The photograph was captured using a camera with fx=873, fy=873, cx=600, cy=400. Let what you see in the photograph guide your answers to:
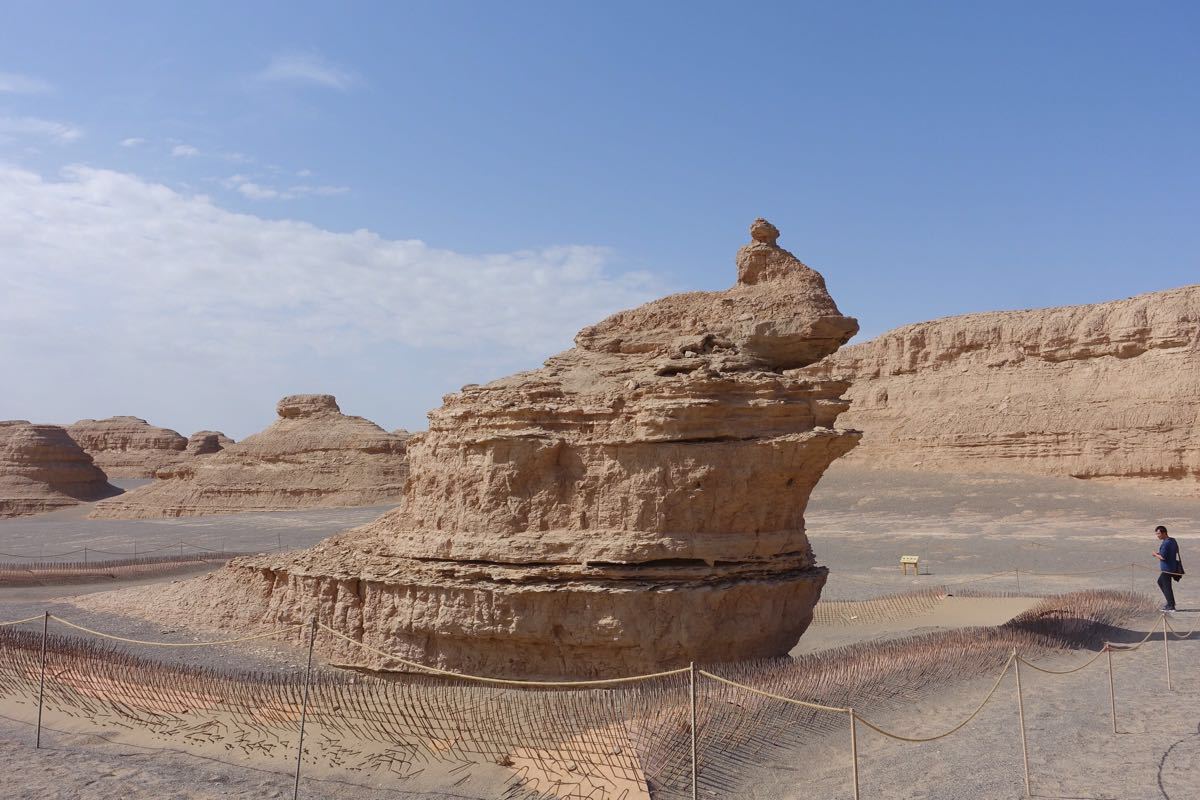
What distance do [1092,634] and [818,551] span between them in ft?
49.9

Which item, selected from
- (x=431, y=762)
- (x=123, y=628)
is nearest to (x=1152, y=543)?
(x=431, y=762)

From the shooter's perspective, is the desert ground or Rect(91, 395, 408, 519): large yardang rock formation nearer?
the desert ground

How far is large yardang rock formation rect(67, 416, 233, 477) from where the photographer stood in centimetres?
6962

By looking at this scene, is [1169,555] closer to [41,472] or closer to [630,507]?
[630,507]

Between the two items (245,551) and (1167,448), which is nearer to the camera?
(245,551)

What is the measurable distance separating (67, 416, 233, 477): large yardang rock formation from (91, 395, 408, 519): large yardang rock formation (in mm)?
26069

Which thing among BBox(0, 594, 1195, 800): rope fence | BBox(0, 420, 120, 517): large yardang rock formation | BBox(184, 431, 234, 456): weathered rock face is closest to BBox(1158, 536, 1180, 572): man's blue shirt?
BBox(0, 594, 1195, 800): rope fence

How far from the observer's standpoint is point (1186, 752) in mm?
7348

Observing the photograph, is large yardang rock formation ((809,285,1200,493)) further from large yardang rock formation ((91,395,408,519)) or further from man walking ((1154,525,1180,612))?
large yardang rock formation ((91,395,408,519))

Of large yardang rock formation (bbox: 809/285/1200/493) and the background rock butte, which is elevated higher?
large yardang rock formation (bbox: 809/285/1200/493)

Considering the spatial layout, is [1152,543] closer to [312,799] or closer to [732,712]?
[732,712]

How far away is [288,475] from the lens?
42.3m

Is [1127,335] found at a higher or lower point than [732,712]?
higher

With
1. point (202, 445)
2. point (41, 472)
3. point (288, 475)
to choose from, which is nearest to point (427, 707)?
point (288, 475)
